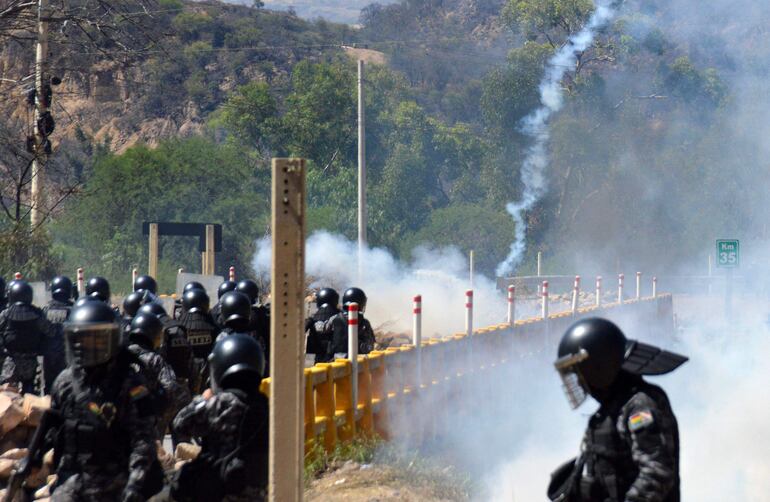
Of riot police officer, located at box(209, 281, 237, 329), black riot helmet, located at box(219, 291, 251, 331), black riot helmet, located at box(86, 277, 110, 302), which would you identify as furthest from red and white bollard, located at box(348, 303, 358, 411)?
black riot helmet, located at box(86, 277, 110, 302)

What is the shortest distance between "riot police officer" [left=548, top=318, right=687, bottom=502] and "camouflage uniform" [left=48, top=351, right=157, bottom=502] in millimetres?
1918

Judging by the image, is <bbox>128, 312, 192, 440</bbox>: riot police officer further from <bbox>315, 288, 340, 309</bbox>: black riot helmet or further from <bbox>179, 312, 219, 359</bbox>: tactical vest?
<bbox>315, 288, 340, 309</bbox>: black riot helmet

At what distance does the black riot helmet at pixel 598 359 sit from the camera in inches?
179

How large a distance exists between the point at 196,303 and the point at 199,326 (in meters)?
0.23

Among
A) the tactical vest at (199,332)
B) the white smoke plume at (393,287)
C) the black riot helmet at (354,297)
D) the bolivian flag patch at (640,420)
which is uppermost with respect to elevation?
the bolivian flag patch at (640,420)

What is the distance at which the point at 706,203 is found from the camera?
168ft

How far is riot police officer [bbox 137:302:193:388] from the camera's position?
9867mm

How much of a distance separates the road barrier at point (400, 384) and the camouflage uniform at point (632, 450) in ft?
14.3

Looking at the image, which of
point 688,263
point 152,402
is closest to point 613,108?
point 688,263

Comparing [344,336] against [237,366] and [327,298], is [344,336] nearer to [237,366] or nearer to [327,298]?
[327,298]

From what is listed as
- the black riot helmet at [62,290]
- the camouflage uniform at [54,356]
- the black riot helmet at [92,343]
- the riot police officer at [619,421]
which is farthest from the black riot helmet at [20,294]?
the riot police officer at [619,421]

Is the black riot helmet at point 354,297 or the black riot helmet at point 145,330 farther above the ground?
the black riot helmet at point 145,330

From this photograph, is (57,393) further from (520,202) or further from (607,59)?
(607,59)

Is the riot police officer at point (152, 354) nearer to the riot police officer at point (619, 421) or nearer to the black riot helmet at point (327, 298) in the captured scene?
the riot police officer at point (619, 421)
